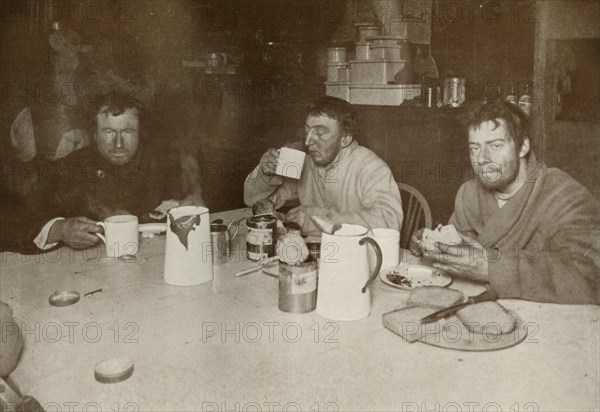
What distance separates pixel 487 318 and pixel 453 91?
2.59 m

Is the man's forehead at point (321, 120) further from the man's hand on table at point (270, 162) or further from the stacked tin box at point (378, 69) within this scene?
the stacked tin box at point (378, 69)

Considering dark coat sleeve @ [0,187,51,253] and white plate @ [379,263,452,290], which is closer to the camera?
white plate @ [379,263,452,290]

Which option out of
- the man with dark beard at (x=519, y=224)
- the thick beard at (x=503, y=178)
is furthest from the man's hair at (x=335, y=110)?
the thick beard at (x=503, y=178)

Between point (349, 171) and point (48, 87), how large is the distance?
7.95ft

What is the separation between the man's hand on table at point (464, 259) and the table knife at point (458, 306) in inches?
3.5

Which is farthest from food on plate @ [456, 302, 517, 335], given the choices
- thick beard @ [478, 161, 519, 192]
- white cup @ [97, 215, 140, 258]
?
white cup @ [97, 215, 140, 258]

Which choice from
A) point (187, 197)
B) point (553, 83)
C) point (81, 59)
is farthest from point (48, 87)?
point (553, 83)

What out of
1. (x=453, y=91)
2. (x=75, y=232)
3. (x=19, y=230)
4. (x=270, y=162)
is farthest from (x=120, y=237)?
(x=453, y=91)

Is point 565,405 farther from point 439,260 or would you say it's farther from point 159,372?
point 159,372

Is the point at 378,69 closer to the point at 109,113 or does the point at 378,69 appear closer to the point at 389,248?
the point at 109,113

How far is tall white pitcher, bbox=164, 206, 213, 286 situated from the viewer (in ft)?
5.06

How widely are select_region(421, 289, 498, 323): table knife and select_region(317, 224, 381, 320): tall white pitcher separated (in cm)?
16

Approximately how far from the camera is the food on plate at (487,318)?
4.05 feet

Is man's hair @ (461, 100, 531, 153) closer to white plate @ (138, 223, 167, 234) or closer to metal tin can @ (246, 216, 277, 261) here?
metal tin can @ (246, 216, 277, 261)
